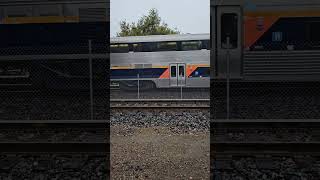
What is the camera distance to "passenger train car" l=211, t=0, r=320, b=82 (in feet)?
31.5

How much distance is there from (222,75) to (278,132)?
13.8 ft

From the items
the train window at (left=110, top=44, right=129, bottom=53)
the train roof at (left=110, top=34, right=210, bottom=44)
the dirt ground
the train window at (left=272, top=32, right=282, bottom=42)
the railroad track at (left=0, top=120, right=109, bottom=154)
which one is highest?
the train roof at (left=110, top=34, right=210, bottom=44)

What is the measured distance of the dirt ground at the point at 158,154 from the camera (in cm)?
438

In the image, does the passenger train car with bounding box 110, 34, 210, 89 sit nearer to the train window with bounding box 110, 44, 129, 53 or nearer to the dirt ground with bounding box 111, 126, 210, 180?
the train window with bounding box 110, 44, 129, 53

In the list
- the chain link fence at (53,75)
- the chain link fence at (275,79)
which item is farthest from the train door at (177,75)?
the chain link fence at (53,75)

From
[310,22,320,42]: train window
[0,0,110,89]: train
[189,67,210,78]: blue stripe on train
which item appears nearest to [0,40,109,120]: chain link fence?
[0,0,110,89]: train

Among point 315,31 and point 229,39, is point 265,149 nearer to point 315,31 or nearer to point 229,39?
point 229,39

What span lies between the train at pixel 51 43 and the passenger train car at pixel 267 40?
11.1 feet

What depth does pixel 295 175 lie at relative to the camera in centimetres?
418

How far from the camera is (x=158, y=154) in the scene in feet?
17.0

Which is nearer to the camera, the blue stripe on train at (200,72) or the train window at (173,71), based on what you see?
the blue stripe on train at (200,72)

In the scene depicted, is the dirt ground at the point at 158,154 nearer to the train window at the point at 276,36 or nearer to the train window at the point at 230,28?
the train window at the point at 230,28

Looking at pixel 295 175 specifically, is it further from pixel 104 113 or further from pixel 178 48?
pixel 178 48

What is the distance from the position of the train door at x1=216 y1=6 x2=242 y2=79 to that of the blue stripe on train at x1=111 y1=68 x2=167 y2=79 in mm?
5370
